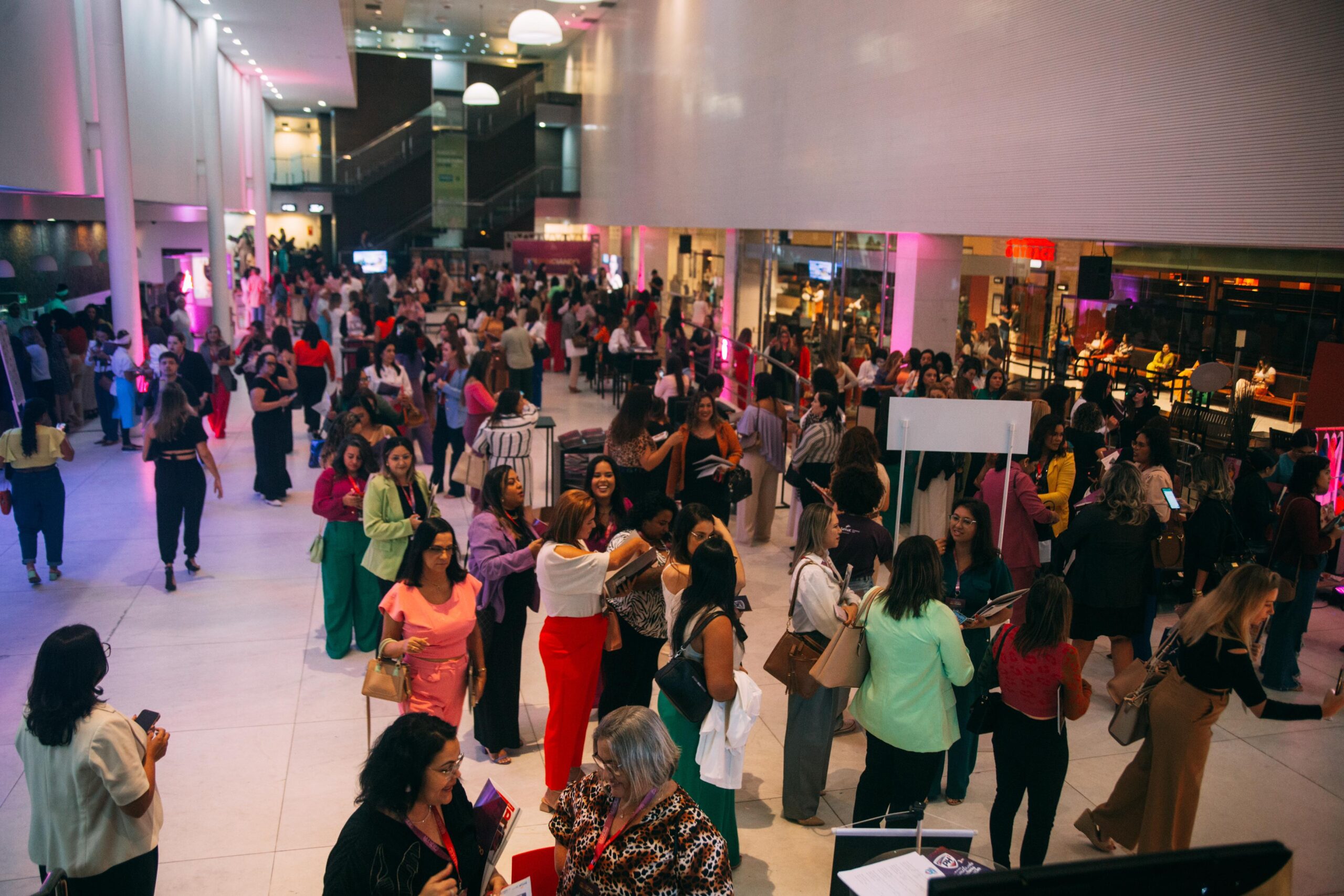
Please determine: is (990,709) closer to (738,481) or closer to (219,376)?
(738,481)

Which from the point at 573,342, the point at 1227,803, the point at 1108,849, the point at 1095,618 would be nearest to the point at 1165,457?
the point at 1095,618

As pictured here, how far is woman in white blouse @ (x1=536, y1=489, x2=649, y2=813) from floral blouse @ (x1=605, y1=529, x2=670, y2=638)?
0.08 m

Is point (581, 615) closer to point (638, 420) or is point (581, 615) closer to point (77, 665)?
point (77, 665)

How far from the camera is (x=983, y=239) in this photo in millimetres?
12375

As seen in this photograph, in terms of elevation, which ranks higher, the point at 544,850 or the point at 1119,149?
the point at 1119,149

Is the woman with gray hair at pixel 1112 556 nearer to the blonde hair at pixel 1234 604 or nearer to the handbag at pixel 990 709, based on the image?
the blonde hair at pixel 1234 604

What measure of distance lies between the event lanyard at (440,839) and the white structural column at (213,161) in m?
18.2

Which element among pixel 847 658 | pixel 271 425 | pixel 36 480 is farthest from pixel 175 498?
pixel 847 658

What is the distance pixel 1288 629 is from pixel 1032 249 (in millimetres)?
6188

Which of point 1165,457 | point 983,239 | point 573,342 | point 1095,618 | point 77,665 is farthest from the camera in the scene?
point 573,342

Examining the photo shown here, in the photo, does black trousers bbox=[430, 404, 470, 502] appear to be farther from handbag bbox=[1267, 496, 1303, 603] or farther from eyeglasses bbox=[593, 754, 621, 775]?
eyeglasses bbox=[593, 754, 621, 775]

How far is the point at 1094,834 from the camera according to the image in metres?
4.63

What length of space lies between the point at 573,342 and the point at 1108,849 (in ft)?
44.5

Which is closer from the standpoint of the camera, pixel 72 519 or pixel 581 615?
pixel 581 615
